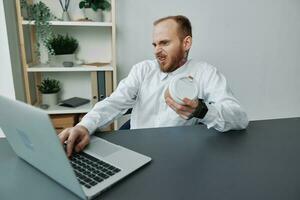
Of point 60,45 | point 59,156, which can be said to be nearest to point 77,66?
point 60,45

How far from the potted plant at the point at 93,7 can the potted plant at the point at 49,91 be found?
0.66 meters

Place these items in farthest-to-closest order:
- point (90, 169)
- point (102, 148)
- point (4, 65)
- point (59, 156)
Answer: point (4, 65)
point (102, 148)
point (90, 169)
point (59, 156)

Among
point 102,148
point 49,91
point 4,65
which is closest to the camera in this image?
point 102,148

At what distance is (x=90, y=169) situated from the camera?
665 millimetres

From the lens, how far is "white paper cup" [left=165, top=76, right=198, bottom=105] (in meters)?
0.79

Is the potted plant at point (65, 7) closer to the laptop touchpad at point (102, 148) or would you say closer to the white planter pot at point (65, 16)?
the white planter pot at point (65, 16)

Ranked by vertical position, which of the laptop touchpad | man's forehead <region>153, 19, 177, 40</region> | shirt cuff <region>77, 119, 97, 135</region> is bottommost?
the laptop touchpad

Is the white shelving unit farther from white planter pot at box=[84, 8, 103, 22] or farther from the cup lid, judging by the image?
the cup lid

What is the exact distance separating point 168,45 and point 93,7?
2.95ft

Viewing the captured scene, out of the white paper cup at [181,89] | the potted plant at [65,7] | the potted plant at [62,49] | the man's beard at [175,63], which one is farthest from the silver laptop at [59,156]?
the potted plant at [65,7]

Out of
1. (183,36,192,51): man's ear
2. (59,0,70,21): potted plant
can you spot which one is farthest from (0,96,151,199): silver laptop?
(59,0,70,21): potted plant

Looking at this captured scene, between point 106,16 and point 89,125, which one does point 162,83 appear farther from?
point 106,16

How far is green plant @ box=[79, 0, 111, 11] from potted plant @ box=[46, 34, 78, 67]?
0.31 m

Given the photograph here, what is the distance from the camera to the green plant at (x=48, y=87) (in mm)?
2090
